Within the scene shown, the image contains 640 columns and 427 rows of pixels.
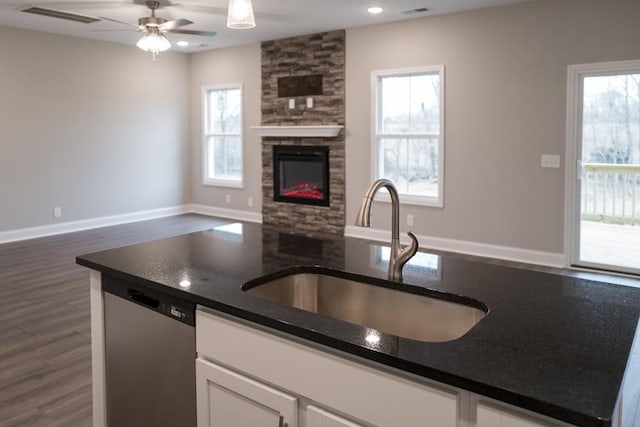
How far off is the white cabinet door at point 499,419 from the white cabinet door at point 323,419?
0.33 metres

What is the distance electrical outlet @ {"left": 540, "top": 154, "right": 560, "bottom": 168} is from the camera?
215 inches

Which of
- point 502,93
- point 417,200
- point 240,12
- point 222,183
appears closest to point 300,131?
point 417,200

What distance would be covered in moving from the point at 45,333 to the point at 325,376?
3.11m

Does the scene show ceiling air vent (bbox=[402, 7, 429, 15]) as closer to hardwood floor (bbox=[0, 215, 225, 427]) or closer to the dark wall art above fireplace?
the dark wall art above fireplace

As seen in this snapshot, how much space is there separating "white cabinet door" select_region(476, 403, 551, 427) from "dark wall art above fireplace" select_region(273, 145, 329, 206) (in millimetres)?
6236

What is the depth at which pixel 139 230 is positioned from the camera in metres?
7.48

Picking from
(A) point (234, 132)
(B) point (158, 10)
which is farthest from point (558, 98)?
(A) point (234, 132)

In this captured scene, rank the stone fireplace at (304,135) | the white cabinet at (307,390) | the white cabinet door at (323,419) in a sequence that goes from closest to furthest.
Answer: the white cabinet at (307,390) < the white cabinet door at (323,419) < the stone fireplace at (304,135)

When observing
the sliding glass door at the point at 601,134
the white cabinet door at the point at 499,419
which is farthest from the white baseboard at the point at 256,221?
the white cabinet door at the point at 499,419

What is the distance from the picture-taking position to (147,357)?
1867 millimetres

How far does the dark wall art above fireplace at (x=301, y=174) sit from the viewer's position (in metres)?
7.29

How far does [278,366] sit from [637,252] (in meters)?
5.37

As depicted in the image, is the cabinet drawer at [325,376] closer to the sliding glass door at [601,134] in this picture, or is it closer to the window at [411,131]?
the sliding glass door at [601,134]

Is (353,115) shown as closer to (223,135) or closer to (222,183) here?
(223,135)
